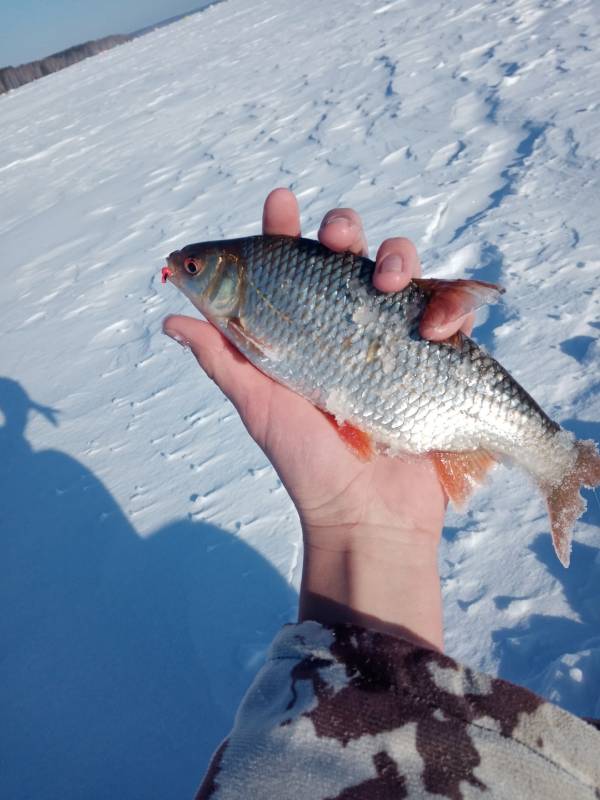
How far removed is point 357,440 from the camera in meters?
2.18

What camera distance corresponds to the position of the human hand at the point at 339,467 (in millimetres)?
2008

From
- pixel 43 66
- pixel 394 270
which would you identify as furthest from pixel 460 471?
pixel 43 66

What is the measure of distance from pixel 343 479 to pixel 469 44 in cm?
963

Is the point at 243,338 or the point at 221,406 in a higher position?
the point at 243,338

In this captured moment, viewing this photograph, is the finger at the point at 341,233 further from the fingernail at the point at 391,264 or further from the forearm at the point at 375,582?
the forearm at the point at 375,582

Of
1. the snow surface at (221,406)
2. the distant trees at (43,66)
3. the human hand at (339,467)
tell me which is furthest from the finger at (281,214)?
the distant trees at (43,66)

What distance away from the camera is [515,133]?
20.1 feet

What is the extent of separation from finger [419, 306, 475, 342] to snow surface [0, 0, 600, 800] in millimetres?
1202

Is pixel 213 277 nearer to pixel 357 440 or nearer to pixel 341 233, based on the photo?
pixel 341 233

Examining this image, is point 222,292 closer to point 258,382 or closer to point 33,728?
point 258,382

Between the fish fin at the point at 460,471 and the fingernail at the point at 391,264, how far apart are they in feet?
2.20

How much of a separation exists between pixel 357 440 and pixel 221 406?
2134 millimetres

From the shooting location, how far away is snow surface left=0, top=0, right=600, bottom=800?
8.45 ft

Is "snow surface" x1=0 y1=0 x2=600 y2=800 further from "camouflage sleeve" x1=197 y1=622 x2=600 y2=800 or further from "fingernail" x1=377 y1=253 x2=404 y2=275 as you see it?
"fingernail" x1=377 y1=253 x2=404 y2=275
